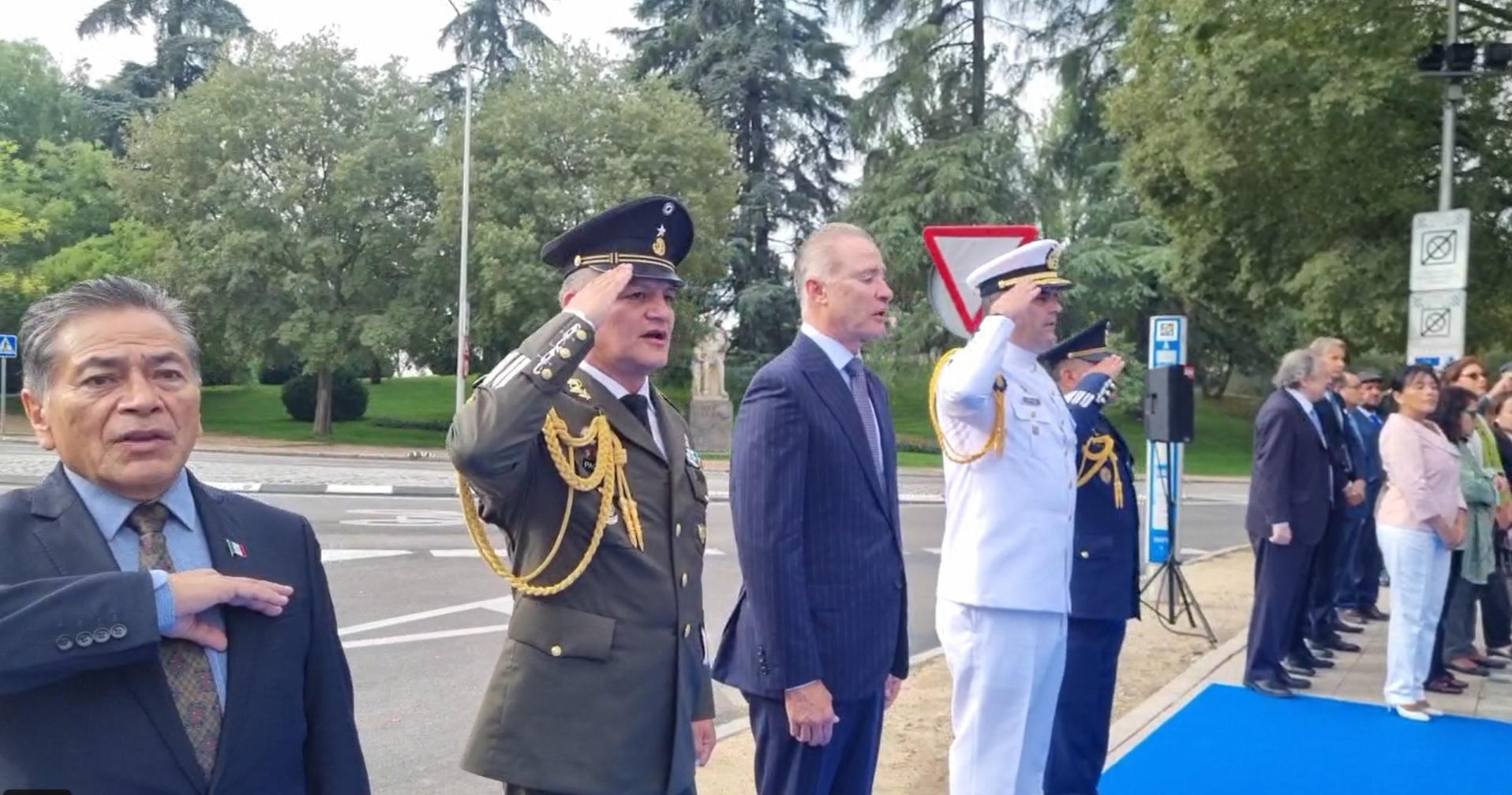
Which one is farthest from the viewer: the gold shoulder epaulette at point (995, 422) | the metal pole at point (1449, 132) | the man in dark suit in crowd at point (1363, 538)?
the metal pole at point (1449, 132)

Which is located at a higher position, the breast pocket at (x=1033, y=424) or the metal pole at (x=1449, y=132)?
the metal pole at (x=1449, y=132)

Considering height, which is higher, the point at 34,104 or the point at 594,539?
the point at 34,104

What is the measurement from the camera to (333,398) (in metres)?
38.1

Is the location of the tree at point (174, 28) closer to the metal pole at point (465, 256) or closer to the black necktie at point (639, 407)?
the metal pole at point (465, 256)

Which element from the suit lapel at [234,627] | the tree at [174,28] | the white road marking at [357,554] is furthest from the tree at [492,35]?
the suit lapel at [234,627]

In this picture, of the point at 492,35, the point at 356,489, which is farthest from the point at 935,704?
Answer: the point at 492,35

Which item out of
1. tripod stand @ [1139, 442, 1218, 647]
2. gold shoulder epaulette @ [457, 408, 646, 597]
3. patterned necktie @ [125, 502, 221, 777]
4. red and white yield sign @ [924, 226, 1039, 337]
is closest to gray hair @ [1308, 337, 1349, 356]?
tripod stand @ [1139, 442, 1218, 647]

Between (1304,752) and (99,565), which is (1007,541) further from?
(99,565)

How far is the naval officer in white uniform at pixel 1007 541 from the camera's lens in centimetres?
408

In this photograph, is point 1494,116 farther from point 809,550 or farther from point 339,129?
point 339,129

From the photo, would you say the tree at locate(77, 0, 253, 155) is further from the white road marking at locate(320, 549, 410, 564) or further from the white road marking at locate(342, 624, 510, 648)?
the white road marking at locate(342, 624, 510, 648)

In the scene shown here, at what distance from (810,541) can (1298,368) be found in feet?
16.8

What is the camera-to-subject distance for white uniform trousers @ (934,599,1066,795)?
407 cm

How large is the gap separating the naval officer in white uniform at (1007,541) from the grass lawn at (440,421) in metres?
24.9
